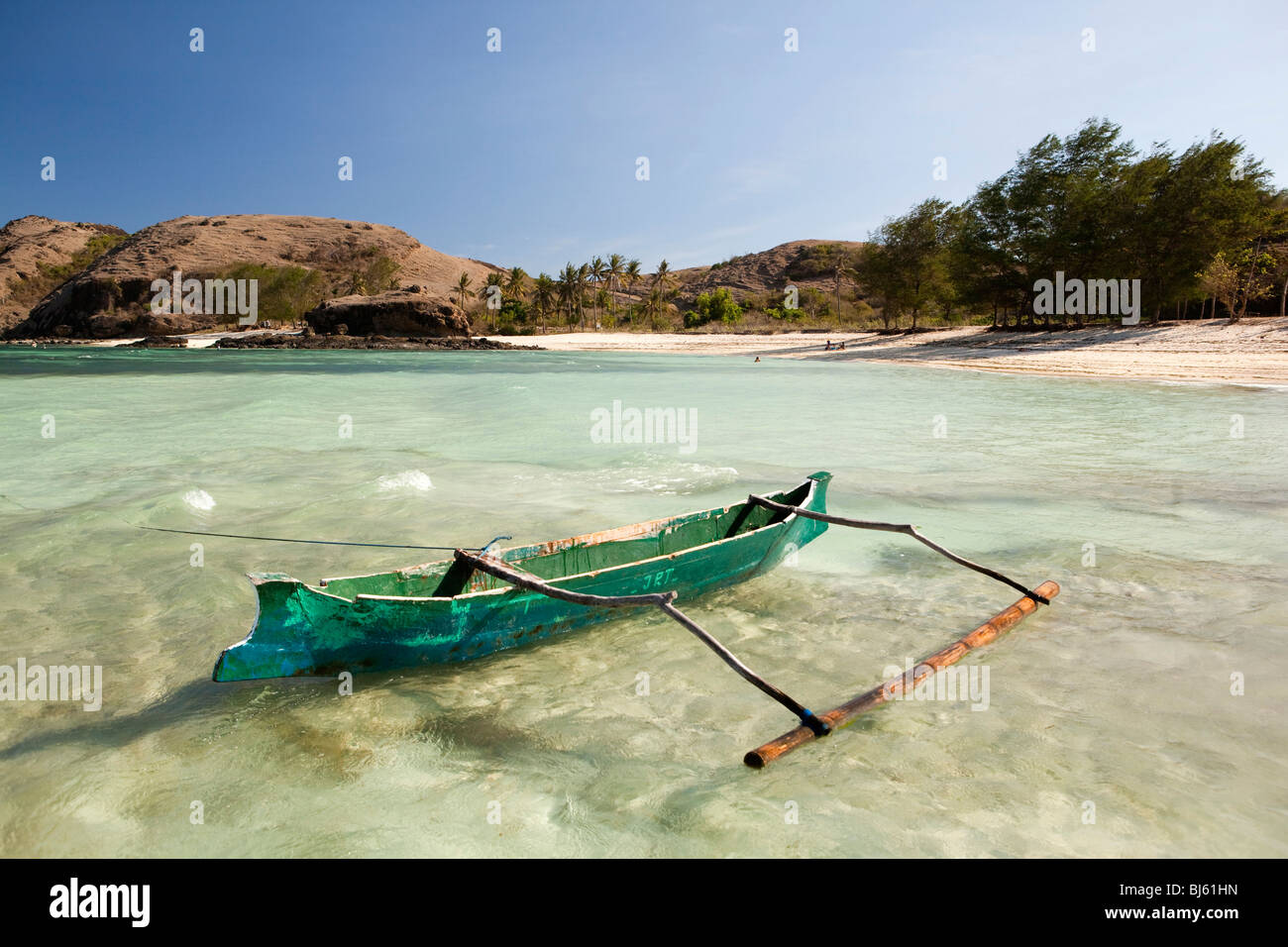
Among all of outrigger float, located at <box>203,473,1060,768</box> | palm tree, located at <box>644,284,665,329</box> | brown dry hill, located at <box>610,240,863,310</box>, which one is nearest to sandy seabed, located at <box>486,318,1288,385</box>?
outrigger float, located at <box>203,473,1060,768</box>

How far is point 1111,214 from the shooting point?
36406 mm

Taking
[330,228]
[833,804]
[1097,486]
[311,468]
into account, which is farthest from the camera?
[330,228]

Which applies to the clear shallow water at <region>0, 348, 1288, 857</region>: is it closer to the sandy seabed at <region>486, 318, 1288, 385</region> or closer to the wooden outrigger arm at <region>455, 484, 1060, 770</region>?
the wooden outrigger arm at <region>455, 484, 1060, 770</region>

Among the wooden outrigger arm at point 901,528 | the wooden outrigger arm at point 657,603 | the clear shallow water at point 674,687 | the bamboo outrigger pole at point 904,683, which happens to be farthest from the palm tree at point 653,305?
the wooden outrigger arm at point 657,603

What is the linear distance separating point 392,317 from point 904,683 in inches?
2978

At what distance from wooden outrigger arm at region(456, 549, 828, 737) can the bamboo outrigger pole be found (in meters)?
0.12

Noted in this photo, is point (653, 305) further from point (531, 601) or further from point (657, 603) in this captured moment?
point (657, 603)

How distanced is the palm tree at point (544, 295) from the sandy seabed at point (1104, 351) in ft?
120

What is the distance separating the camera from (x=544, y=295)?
8512cm

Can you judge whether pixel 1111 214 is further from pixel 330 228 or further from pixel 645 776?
pixel 330 228

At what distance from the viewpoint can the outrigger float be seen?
4.04 m

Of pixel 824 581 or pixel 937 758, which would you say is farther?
pixel 824 581
